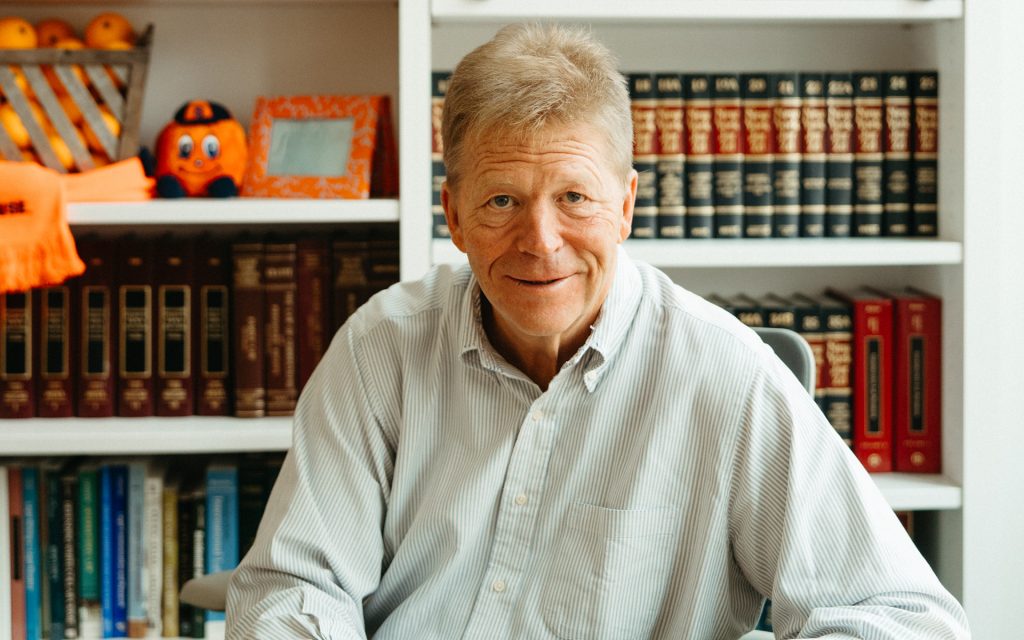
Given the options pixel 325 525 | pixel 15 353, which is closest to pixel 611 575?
pixel 325 525

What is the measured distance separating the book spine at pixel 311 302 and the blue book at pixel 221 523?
0.23 metres

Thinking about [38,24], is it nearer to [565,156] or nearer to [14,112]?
[14,112]

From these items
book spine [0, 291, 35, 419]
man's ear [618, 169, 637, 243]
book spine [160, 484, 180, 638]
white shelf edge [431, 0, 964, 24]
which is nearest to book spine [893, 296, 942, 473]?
white shelf edge [431, 0, 964, 24]

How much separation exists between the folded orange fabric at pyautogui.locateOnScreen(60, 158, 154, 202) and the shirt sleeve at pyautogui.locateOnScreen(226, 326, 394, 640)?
76 cm

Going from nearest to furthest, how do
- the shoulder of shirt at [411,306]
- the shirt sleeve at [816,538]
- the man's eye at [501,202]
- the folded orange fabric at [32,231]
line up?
the shirt sleeve at [816,538]
the man's eye at [501,202]
the shoulder of shirt at [411,306]
the folded orange fabric at [32,231]

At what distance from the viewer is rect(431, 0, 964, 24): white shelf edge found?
196cm

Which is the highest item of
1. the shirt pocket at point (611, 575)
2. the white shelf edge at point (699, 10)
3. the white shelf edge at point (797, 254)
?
the white shelf edge at point (699, 10)

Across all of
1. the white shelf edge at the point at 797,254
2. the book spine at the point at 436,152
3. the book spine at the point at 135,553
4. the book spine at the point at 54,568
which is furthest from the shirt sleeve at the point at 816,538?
the book spine at the point at 54,568

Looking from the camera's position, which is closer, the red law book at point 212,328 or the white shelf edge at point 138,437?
the white shelf edge at point 138,437

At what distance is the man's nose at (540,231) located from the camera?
4.09ft

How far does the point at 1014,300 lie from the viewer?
2283mm

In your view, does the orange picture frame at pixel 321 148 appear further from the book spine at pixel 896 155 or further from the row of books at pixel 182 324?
the book spine at pixel 896 155

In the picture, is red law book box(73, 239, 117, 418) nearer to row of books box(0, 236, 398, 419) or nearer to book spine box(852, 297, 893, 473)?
row of books box(0, 236, 398, 419)

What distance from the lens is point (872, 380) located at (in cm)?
213
